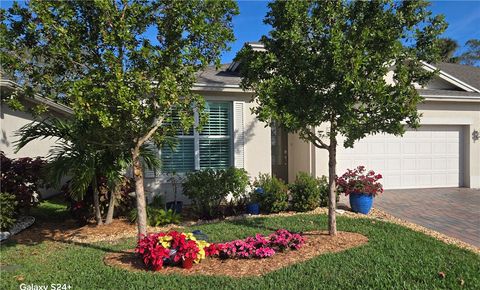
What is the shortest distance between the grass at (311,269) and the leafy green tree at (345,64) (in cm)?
196

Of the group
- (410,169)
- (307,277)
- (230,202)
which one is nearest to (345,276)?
(307,277)

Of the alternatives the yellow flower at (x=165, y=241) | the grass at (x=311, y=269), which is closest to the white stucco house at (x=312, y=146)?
the grass at (x=311, y=269)

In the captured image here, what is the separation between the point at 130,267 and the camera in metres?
5.16

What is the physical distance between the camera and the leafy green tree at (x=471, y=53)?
3725cm

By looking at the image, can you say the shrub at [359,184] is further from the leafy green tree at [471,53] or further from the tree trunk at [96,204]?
the leafy green tree at [471,53]

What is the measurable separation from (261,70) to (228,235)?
3155mm

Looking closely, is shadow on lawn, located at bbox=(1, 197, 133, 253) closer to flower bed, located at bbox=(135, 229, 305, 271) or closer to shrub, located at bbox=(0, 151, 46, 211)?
shrub, located at bbox=(0, 151, 46, 211)

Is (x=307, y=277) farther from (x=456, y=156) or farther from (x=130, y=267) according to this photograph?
(x=456, y=156)

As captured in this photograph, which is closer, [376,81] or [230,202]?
[376,81]

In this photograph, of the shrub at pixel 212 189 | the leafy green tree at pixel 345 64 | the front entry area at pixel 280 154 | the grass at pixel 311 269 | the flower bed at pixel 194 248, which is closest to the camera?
the grass at pixel 311 269

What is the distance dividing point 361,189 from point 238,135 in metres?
3.66

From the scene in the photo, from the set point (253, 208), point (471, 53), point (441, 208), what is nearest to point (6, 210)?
point (253, 208)

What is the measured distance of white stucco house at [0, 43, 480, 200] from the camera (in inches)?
401

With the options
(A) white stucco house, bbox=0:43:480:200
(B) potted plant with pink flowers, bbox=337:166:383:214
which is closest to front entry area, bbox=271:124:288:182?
(A) white stucco house, bbox=0:43:480:200
